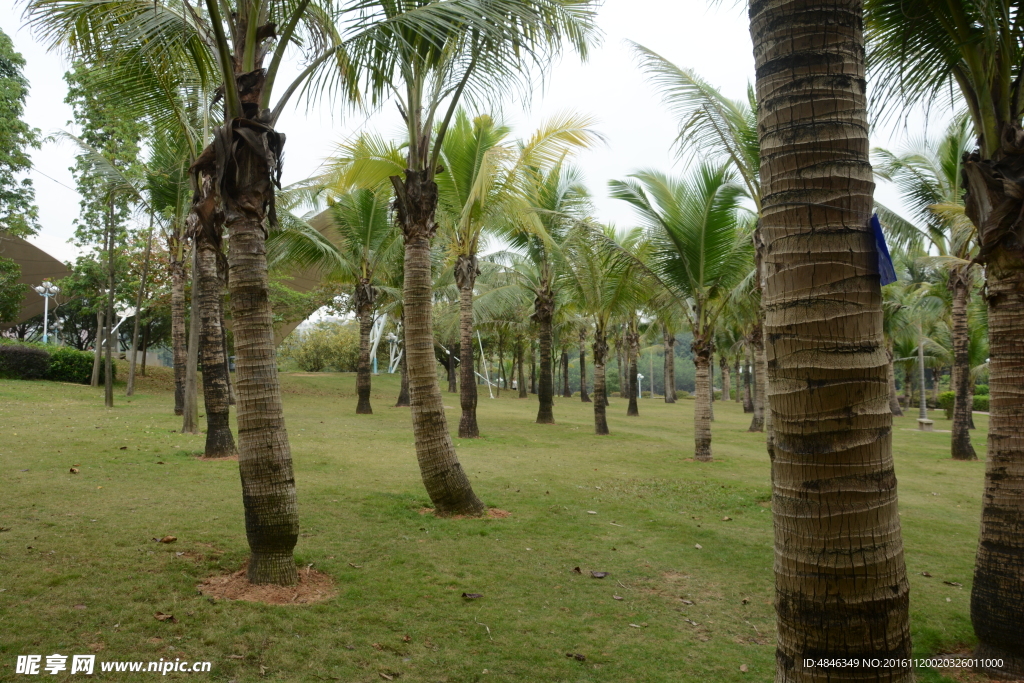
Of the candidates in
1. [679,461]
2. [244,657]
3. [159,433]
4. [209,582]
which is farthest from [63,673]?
[679,461]

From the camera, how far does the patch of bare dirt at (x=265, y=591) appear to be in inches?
182

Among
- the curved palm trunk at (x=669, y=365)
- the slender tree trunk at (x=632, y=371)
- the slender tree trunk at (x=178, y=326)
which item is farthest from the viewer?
the curved palm trunk at (x=669, y=365)

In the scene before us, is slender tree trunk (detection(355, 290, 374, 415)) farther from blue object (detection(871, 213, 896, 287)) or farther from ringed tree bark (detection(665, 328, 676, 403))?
ringed tree bark (detection(665, 328, 676, 403))

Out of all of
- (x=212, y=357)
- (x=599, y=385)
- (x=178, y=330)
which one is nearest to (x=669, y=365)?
(x=599, y=385)

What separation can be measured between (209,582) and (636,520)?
192 inches

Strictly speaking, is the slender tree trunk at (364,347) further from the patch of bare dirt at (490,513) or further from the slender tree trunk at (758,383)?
the patch of bare dirt at (490,513)

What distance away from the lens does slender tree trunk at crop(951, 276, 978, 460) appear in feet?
49.5

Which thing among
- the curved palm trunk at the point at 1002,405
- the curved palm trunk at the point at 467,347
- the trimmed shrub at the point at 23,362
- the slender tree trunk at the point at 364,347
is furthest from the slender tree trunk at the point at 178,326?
the curved palm trunk at the point at 1002,405

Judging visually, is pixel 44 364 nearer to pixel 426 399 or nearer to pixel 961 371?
pixel 426 399

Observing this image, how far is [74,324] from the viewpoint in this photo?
39.9m

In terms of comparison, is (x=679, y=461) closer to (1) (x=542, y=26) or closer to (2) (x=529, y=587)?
(2) (x=529, y=587)

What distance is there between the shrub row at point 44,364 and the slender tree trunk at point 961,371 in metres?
27.3

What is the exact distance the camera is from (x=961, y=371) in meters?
15.2

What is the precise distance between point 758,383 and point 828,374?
20.5 m
